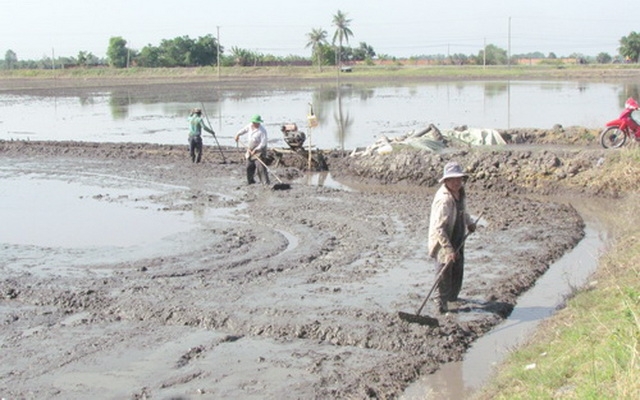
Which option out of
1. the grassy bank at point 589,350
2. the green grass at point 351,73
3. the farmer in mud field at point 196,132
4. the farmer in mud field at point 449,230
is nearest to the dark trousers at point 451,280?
the farmer in mud field at point 449,230

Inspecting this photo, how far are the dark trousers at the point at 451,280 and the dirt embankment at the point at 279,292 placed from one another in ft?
0.67

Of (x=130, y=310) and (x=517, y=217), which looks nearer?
(x=130, y=310)

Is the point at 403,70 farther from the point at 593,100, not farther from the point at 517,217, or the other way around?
the point at 517,217

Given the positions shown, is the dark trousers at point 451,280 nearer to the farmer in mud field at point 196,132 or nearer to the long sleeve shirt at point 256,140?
the long sleeve shirt at point 256,140

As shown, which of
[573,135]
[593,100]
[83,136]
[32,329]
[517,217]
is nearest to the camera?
[32,329]

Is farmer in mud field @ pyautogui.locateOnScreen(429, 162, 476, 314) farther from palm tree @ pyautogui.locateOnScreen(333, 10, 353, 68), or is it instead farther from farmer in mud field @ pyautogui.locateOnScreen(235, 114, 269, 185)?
palm tree @ pyautogui.locateOnScreen(333, 10, 353, 68)

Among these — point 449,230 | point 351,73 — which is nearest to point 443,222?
point 449,230

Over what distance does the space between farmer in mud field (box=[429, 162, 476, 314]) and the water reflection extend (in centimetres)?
1555

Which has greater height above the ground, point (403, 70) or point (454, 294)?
point (403, 70)

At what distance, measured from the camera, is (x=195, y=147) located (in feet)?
67.9

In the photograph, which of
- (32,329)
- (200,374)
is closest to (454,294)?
(200,374)

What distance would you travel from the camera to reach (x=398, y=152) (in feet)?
60.6

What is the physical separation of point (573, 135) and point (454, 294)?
45.5 ft

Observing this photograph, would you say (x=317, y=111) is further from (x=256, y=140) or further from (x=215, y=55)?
(x=215, y=55)
